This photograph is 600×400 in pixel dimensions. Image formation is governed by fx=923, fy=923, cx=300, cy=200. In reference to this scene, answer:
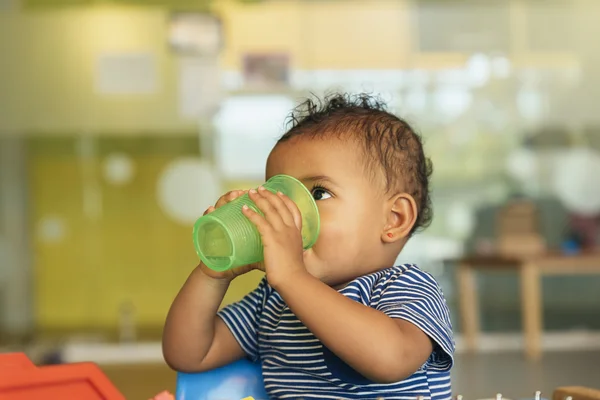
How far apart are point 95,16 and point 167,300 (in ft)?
4.42

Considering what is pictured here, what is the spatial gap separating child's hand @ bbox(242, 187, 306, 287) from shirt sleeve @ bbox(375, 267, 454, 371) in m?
0.12

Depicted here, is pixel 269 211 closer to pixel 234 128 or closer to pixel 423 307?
pixel 423 307

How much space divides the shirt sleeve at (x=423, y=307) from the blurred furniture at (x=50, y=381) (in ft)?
0.97

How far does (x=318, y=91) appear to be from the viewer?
426cm

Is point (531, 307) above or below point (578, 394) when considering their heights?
below

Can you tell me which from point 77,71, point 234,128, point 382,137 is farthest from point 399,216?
point 77,71

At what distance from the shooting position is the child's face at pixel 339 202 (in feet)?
3.10

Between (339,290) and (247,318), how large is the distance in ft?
0.52

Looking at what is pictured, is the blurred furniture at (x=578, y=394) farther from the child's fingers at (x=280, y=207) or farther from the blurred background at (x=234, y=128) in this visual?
the blurred background at (x=234, y=128)

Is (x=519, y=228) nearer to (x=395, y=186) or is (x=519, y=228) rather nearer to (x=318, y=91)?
(x=318, y=91)

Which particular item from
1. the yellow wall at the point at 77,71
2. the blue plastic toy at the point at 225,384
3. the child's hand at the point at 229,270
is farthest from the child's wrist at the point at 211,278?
the yellow wall at the point at 77,71

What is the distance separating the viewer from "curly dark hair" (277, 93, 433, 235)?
999mm

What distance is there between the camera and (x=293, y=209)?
33.1 inches

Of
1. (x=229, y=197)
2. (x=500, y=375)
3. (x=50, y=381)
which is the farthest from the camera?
(x=500, y=375)
